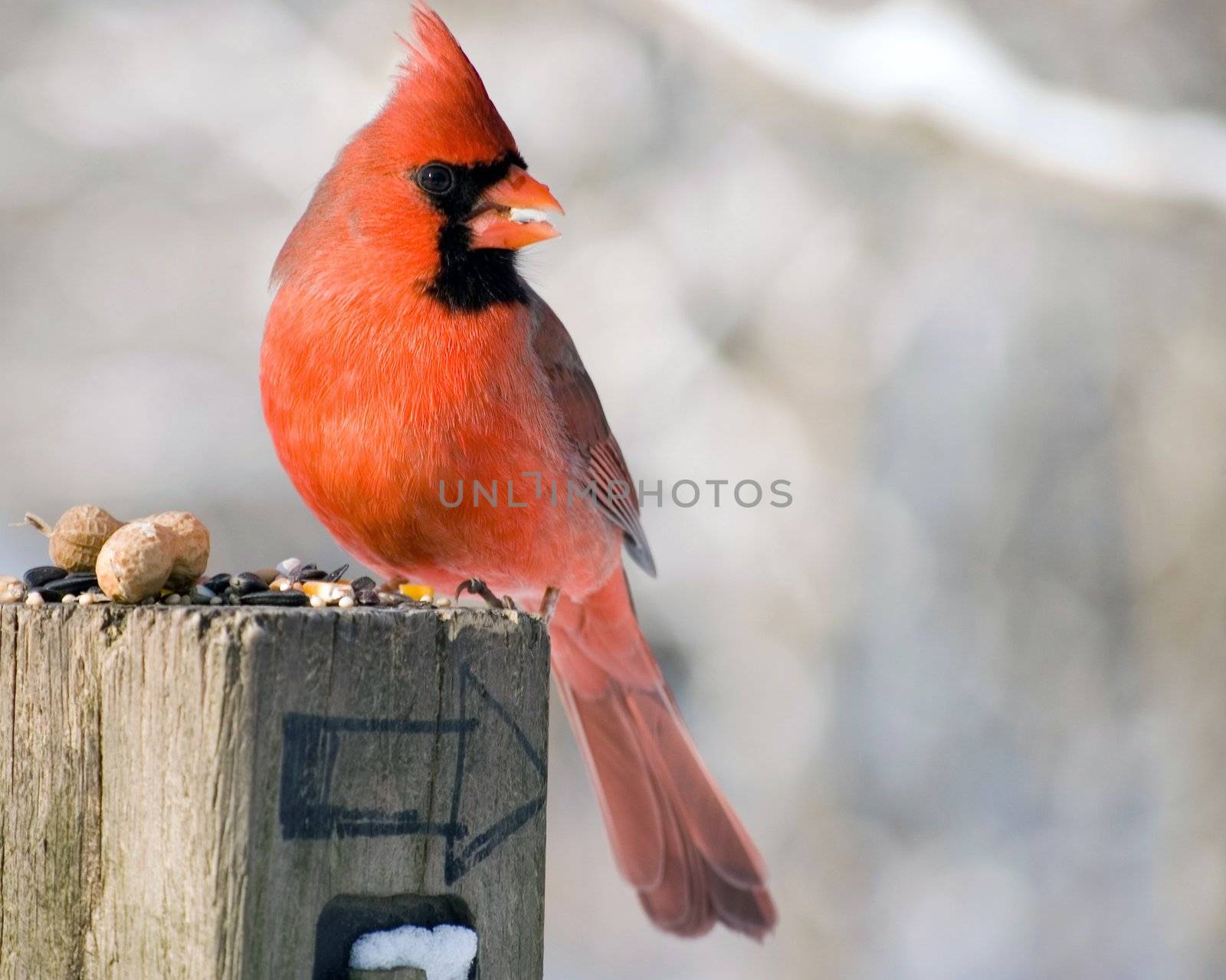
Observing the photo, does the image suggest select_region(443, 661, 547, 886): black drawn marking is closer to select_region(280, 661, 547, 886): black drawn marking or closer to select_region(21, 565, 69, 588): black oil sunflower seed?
select_region(280, 661, 547, 886): black drawn marking

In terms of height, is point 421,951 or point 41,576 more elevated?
point 41,576

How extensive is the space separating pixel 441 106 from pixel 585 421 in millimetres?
445

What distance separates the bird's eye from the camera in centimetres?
148

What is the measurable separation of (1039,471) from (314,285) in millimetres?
2432

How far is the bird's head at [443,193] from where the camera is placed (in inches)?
57.5

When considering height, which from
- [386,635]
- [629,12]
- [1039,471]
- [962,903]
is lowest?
[962,903]

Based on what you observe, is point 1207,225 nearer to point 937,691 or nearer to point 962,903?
point 937,691

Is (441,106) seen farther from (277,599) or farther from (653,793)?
(653,793)

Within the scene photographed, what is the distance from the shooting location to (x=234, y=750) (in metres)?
0.93

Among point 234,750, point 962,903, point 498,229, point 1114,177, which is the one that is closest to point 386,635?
point 234,750

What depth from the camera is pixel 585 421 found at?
1.71 m

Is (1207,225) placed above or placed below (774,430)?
above

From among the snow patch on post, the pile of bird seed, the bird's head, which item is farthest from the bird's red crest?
the snow patch on post

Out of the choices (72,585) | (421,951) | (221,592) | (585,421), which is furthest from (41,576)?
(585,421)
